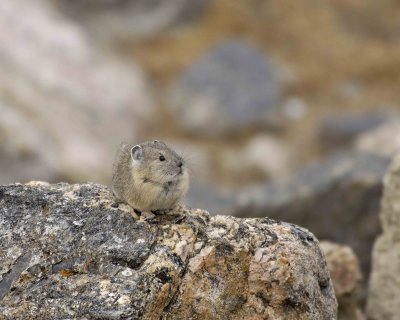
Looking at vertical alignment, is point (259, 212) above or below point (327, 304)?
above

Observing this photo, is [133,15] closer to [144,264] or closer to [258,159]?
[258,159]

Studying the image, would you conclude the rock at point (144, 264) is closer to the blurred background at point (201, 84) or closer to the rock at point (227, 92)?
the blurred background at point (201, 84)

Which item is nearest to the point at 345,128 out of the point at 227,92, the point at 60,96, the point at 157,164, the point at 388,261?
the point at 227,92

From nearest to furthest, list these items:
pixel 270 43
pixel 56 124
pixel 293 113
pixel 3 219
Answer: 1. pixel 3 219
2. pixel 56 124
3. pixel 293 113
4. pixel 270 43

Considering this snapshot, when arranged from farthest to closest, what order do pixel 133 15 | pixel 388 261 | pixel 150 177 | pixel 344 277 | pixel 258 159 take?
pixel 133 15, pixel 258 159, pixel 388 261, pixel 344 277, pixel 150 177

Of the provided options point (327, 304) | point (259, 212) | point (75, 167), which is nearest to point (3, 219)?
point (327, 304)

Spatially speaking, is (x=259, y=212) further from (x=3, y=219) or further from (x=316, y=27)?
(x=316, y=27)

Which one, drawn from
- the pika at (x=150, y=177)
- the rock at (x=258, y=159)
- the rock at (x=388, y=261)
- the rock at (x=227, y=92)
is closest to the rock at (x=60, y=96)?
the rock at (x=227, y=92)
